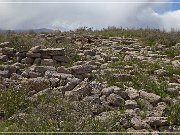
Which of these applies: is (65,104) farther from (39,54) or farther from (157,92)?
(39,54)

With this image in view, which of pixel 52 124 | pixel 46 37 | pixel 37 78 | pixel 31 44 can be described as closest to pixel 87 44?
pixel 46 37

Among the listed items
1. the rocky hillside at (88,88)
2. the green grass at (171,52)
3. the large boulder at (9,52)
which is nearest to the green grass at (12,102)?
the rocky hillside at (88,88)

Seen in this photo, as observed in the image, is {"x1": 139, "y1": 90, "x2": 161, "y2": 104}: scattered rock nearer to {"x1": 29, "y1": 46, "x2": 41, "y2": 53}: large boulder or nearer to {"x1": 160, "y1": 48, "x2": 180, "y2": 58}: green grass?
{"x1": 29, "y1": 46, "x2": 41, "y2": 53}: large boulder

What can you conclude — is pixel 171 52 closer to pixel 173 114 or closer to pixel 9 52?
pixel 9 52

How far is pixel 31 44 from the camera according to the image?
13.4m

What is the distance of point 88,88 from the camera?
959 centimetres

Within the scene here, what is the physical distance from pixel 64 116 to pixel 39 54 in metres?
4.97

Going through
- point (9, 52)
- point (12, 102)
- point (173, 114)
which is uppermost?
point (9, 52)

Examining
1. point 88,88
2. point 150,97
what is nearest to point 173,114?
point 150,97

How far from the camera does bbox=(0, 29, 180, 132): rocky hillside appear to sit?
25.8ft

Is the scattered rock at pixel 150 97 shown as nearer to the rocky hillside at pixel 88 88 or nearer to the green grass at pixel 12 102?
Result: the rocky hillside at pixel 88 88

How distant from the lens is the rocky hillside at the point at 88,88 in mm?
7867

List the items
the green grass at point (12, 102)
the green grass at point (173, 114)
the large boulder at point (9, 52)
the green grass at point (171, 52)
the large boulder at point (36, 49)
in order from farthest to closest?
the green grass at point (171, 52) → the large boulder at point (9, 52) → the large boulder at point (36, 49) → the green grass at point (12, 102) → the green grass at point (173, 114)

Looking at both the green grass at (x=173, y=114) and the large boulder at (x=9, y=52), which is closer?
the green grass at (x=173, y=114)
